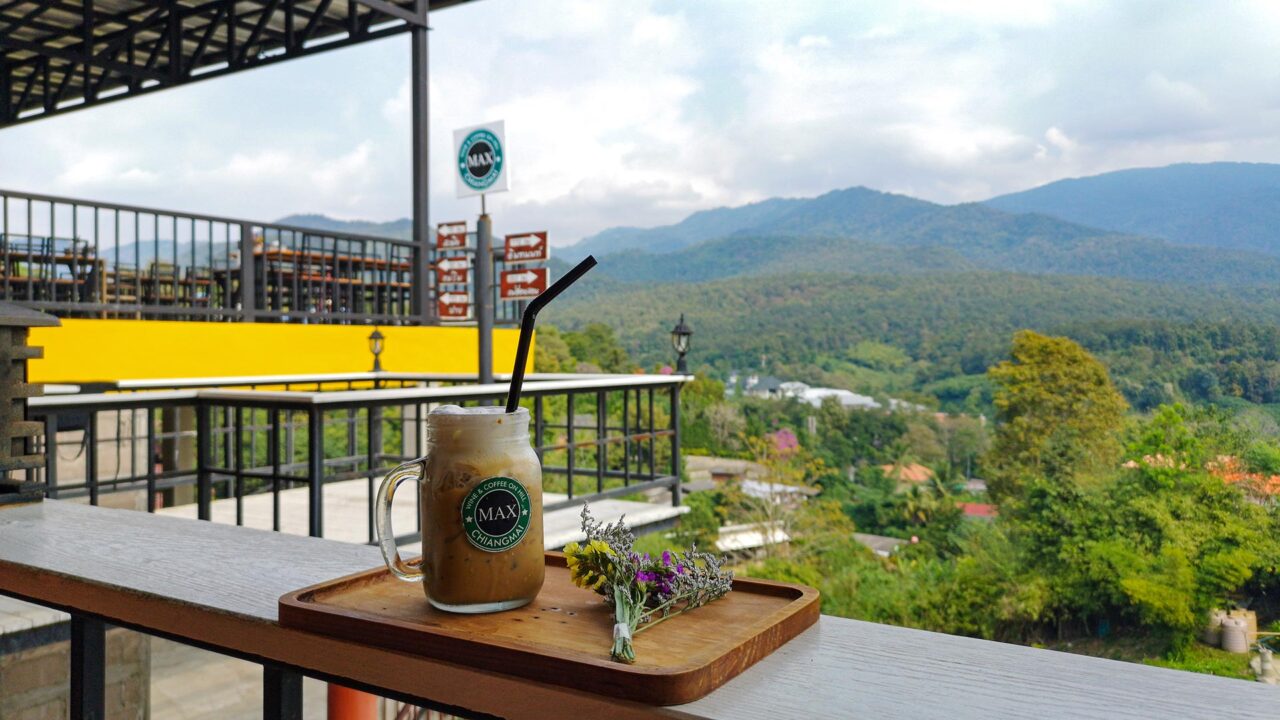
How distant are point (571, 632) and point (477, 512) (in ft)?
0.33

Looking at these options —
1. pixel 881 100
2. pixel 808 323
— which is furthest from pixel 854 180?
pixel 808 323

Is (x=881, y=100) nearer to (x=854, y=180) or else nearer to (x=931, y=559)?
(x=854, y=180)

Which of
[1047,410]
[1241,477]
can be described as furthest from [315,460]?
[1047,410]

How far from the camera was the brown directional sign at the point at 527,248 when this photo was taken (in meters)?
5.44

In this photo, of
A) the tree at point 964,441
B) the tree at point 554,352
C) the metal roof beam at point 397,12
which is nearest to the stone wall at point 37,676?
the metal roof beam at point 397,12

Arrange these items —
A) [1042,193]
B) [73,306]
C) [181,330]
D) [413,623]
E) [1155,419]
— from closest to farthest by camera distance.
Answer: [413,623], [73,306], [181,330], [1155,419], [1042,193]

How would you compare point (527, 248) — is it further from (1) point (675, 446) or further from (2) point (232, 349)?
(2) point (232, 349)

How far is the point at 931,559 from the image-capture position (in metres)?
10.3

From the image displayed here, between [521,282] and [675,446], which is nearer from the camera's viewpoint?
[521,282]

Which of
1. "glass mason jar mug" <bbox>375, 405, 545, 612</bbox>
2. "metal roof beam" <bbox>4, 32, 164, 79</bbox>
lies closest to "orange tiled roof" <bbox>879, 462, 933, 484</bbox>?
"metal roof beam" <bbox>4, 32, 164, 79</bbox>

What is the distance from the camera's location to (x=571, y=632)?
58 cm

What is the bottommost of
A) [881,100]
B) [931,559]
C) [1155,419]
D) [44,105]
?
[931,559]

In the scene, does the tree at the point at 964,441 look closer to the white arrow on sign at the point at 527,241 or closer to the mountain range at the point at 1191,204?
the mountain range at the point at 1191,204

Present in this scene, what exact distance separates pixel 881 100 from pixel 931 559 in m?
41.1
